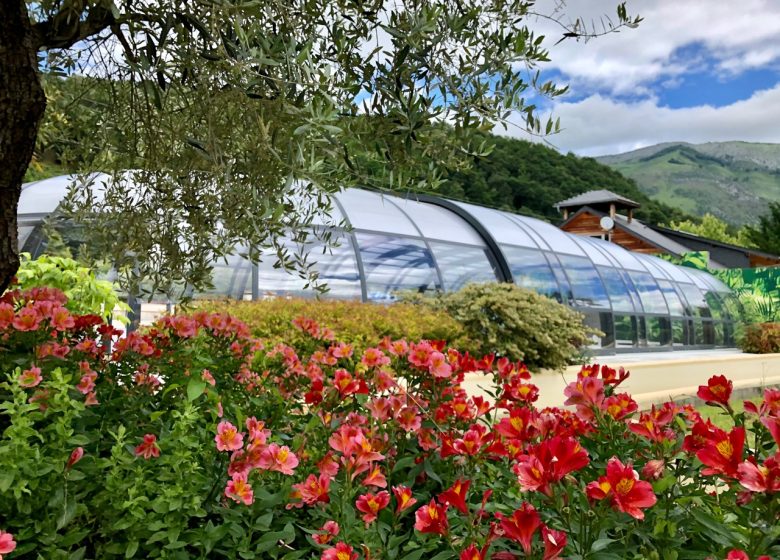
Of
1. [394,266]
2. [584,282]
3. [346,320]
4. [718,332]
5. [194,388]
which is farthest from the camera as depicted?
[718,332]

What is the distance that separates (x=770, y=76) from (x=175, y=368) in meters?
237

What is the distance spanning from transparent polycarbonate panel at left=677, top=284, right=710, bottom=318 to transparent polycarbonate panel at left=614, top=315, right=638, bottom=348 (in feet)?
10.1

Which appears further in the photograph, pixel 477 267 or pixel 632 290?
pixel 632 290

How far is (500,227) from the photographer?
1059 centimetres

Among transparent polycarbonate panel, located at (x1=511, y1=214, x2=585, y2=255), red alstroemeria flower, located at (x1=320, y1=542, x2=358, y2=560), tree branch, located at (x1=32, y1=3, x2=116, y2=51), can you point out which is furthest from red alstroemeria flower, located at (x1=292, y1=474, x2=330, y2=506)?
transparent polycarbonate panel, located at (x1=511, y1=214, x2=585, y2=255)

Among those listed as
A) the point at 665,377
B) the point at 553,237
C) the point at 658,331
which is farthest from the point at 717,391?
the point at 658,331

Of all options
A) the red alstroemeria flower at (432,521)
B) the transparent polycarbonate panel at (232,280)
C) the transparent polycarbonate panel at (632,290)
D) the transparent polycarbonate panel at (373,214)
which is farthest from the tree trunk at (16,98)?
the transparent polycarbonate panel at (632,290)

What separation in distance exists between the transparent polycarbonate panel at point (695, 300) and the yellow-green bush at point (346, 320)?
934 centimetres

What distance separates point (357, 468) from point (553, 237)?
10861 millimetres

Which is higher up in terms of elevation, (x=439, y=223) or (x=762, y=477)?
(x=439, y=223)

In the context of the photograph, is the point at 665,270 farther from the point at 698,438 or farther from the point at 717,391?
the point at 698,438

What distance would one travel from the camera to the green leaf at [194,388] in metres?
1.51

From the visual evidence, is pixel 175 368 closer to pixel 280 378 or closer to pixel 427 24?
pixel 280 378

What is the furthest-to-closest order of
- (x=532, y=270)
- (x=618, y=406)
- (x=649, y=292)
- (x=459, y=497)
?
(x=649, y=292), (x=532, y=270), (x=618, y=406), (x=459, y=497)
